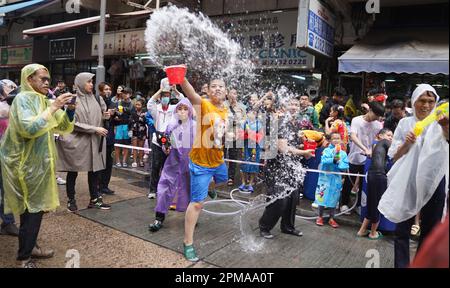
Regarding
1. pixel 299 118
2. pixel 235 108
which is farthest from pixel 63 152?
pixel 299 118

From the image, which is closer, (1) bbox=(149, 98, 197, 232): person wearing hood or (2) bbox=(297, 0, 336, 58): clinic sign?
(1) bbox=(149, 98, 197, 232): person wearing hood

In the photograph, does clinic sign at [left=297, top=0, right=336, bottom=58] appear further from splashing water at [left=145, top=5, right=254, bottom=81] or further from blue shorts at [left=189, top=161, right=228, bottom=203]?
blue shorts at [left=189, top=161, right=228, bottom=203]

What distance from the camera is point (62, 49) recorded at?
15.1 m

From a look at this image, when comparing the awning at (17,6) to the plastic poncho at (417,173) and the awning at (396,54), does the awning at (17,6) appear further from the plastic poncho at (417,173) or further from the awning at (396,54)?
the plastic poncho at (417,173)

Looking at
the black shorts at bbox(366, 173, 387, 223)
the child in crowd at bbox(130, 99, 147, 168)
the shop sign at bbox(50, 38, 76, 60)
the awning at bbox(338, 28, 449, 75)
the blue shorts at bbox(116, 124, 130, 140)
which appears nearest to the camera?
the black shorts at bbox(366, 173, 387, 223)

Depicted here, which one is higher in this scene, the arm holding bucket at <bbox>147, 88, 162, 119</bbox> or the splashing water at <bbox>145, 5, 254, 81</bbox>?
the splashing water at <bbox>145, 5, 254, 81</bbox>

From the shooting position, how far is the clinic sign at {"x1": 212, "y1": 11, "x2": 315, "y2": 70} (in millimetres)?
9219

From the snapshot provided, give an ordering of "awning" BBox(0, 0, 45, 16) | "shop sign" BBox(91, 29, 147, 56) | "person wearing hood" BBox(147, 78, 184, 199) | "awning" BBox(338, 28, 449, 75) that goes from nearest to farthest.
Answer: "person wearing hood" BBox(147, 78, 184, 199)
"awning" BBox(338, 28, 449, 75)
"shop sign" BBox(91, 29, 147, 56)
"awning" BBox(0, 0, 45, 16)

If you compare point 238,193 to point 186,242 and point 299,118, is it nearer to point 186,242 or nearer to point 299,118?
point 299,118

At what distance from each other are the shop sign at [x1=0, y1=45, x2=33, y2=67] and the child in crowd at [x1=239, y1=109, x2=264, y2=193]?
1403 cm

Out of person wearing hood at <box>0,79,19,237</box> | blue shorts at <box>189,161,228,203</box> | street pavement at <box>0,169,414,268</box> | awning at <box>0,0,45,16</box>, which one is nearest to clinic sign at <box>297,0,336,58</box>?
street pavement at <box>0,169,414,268</box>

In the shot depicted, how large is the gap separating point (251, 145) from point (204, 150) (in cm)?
227

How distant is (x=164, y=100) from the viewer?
569 centimetres
